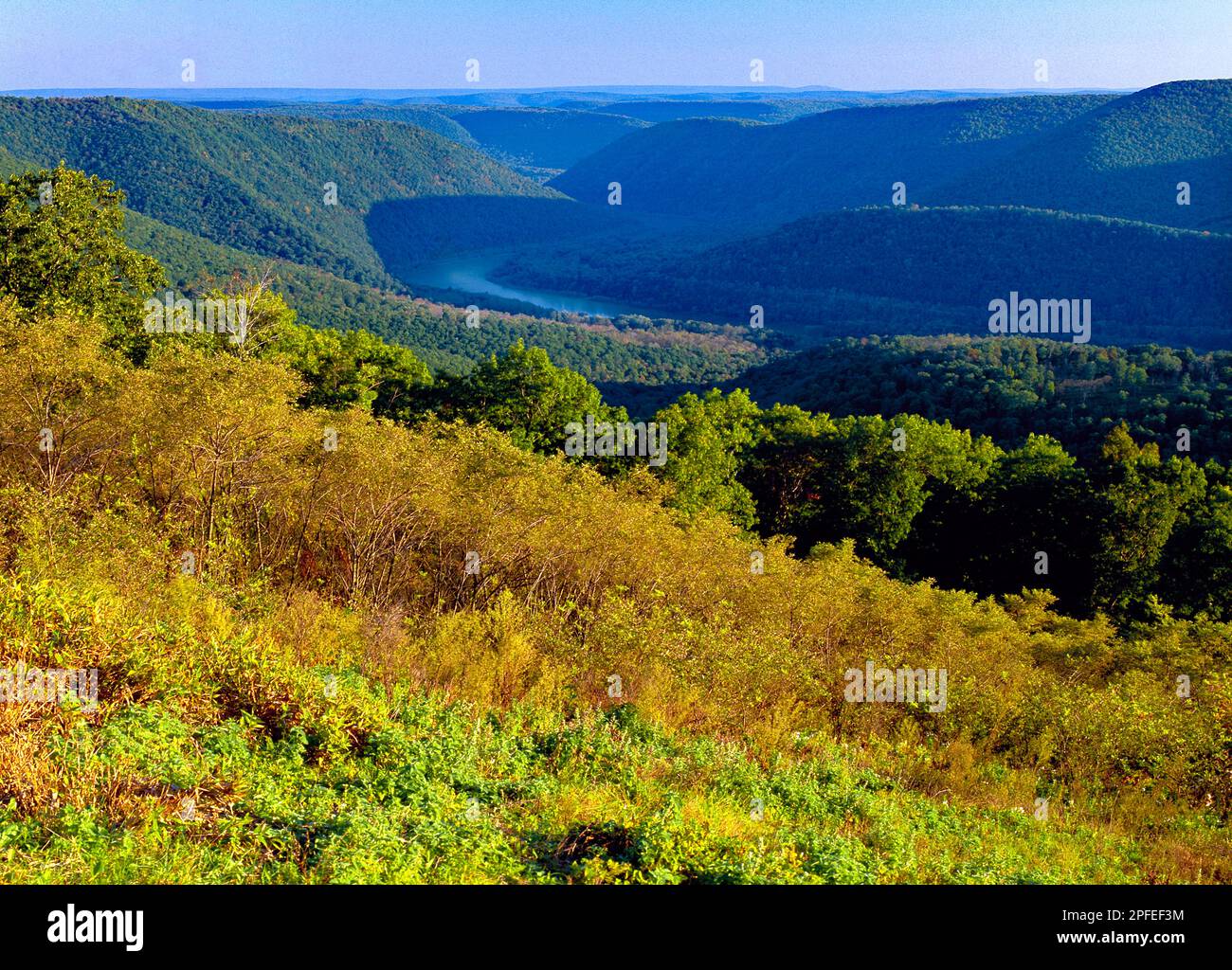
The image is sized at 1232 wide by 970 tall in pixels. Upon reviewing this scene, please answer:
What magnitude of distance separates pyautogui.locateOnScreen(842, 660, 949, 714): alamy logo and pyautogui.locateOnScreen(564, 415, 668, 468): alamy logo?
1619 cm

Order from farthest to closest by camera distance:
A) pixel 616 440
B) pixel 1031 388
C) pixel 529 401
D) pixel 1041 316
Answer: pixel 1041 316 → pixel 1031 388 → pixel 529 401 → pixel 616 440

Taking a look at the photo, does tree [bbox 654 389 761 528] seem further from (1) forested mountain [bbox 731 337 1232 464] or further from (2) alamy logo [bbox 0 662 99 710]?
(1) forested mountain [bbox 731 337 1232 464]

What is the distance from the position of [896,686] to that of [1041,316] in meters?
169

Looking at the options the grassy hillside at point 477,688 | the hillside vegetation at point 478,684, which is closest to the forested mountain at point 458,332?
the hillside vegetation at point 478,684

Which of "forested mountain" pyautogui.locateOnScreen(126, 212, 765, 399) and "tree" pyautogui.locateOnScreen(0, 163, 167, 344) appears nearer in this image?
"tree" pyautogui.locateOnScreen(0, 163, 167, 344)

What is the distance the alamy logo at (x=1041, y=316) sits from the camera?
154625 mm

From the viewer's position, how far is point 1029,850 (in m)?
10.9

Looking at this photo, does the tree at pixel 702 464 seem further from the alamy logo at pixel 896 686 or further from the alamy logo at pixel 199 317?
the alamy logo at pixel 199 317
